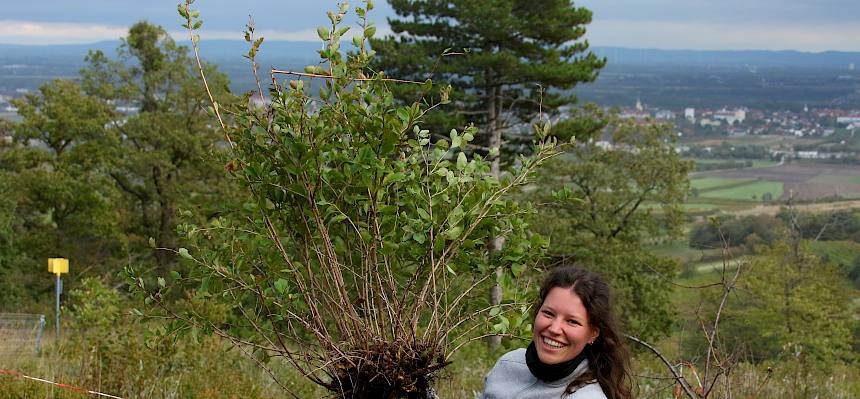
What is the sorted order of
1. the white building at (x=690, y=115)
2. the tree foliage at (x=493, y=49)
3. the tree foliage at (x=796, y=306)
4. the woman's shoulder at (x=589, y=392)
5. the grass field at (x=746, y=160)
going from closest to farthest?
the woman's shoulder at (x=589, y=392) → the tree foliage at (x=493, y=49) → the tree foliage at (x=796, y=306) → the grass field at (x=746, y=160) → the white building at (x=690, y=115)

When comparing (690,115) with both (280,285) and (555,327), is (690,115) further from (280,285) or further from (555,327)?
(280,285)

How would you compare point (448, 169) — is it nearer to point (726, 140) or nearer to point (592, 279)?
point (592, 279)

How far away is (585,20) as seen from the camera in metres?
23.4

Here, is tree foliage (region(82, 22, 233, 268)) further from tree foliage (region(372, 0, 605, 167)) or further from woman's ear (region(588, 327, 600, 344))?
woman's ear (region(588, 327, 600, 344))

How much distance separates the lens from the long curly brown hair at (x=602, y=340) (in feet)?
8.82

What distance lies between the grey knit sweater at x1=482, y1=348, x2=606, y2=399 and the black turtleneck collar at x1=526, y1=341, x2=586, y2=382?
0.06ft

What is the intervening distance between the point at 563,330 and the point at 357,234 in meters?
0.74

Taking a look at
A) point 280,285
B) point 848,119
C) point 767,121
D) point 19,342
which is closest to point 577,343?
point 280,285

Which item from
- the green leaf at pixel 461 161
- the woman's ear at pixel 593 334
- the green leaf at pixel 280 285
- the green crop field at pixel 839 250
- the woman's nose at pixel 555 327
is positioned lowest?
the green crop field at pixel 839 250

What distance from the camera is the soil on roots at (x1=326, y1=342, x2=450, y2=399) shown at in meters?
2.68

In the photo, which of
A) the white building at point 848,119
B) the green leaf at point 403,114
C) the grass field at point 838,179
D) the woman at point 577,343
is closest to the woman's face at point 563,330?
the woman at point 577,343

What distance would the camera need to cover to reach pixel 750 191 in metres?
69.9

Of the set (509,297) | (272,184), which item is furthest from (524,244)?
(272,184)

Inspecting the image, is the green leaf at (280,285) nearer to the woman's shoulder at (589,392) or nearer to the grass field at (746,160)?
the woman's shoulder at (589,392)
